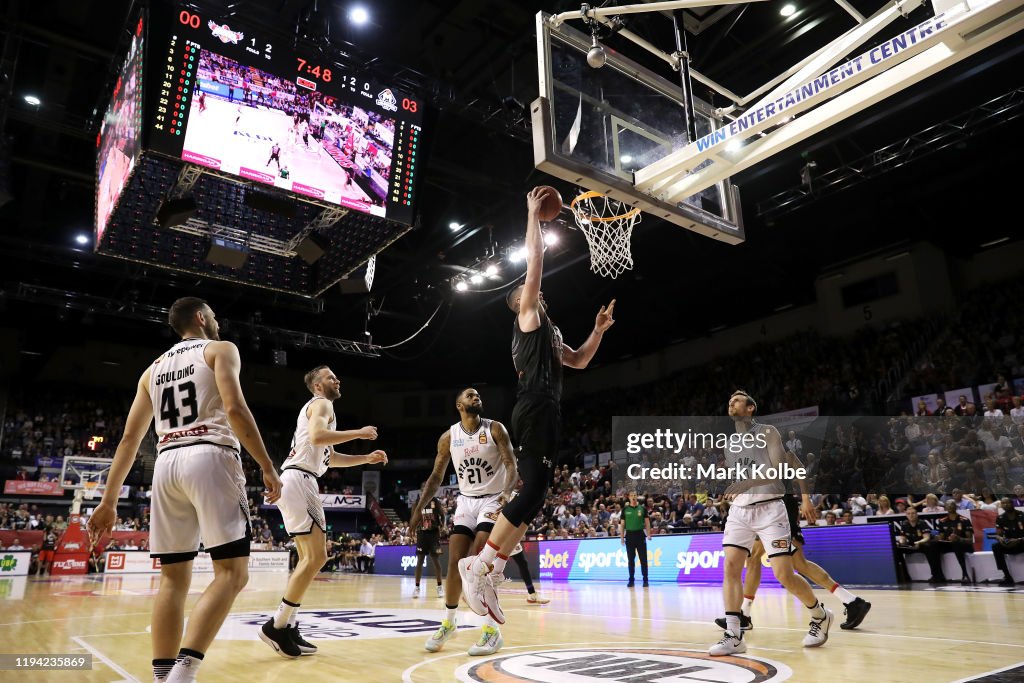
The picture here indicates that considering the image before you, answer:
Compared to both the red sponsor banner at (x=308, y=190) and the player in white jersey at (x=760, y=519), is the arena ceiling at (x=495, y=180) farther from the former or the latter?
the player in white jersey at (x=760, y=519)

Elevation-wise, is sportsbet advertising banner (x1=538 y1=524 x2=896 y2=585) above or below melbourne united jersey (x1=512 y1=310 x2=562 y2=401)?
below

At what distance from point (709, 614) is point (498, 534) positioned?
417cm

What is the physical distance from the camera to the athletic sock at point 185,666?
2.71m

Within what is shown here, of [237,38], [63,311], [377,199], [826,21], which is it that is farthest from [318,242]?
[63,311]

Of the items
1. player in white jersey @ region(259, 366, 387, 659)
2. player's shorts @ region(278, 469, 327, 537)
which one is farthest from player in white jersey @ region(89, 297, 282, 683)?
player's shorts @ region(278, 469, 327, 537)

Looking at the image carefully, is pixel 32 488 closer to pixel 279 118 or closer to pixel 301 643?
pixel 279 118

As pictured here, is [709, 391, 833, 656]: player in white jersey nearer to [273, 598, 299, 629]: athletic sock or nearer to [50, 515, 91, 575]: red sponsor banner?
[273, 598, 299, 629]: athletic sock

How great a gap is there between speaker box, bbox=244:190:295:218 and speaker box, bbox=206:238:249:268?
0.79 metres

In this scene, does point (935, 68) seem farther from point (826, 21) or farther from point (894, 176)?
point (894, 176)

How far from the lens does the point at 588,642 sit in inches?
199

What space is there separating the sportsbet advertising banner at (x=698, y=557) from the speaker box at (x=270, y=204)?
7204 mm

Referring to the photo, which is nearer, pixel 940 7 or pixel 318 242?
pixel 940 7

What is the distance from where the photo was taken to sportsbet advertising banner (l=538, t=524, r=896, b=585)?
1071 cm

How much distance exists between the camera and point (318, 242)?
8.12m
